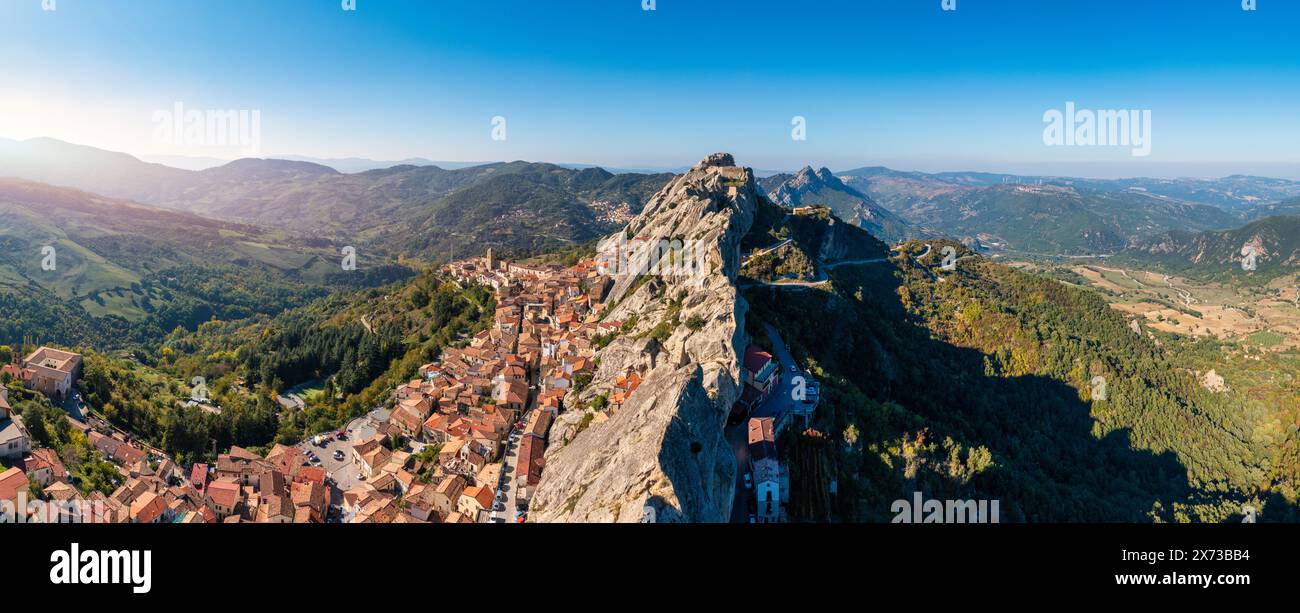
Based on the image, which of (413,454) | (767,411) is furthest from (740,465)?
(413,454)

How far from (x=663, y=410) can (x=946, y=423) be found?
31.8 metres

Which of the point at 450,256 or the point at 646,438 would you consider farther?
the point at 450,256

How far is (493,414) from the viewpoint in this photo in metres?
33.2

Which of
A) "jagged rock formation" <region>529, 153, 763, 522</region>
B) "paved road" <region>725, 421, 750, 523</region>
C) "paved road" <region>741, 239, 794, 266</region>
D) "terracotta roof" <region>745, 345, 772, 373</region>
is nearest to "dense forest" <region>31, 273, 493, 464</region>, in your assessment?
"jagged rock formation" <region>529, 153, 763, 522</region>

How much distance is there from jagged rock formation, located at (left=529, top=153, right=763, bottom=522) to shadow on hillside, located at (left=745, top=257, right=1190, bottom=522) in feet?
19.3

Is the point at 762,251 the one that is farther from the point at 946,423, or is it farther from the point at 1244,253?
the point at 1244,253

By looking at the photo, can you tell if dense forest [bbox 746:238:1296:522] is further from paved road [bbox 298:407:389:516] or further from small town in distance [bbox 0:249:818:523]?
paved road [bbox 298:407:389:516]

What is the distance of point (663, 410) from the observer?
19.9 meters

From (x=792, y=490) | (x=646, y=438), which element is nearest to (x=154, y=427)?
(x=646, y=438)

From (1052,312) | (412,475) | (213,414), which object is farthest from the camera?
(1052,312)

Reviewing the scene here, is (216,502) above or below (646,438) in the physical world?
below
